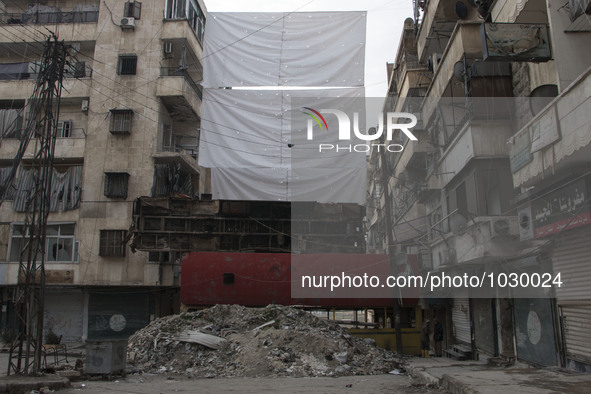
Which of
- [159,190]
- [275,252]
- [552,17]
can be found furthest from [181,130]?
[552,17]

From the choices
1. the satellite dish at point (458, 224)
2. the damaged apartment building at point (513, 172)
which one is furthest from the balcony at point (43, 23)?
the satellite dish at point (458, 224)

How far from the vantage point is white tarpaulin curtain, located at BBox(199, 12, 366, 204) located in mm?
22078

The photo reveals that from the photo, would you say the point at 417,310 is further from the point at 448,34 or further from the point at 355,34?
the point at 355,34

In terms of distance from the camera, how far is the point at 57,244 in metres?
24.4

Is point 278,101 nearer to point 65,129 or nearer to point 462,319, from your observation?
point 65,129

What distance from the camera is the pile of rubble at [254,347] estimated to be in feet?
43.0

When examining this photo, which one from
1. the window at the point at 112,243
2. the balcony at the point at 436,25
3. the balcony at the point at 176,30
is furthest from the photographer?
the balcony at the point at 176,30

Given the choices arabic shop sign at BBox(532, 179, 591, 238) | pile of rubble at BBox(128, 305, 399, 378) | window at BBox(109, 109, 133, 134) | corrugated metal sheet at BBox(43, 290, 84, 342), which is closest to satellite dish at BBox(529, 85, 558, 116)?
arabic shop sign at BBox(532, 179, 591, 238)

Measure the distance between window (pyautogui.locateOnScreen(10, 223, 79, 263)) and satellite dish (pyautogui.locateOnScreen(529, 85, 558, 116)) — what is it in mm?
21152

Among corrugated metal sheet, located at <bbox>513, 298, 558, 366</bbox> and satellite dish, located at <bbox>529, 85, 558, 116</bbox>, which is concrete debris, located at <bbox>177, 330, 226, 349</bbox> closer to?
corrugated metal sheet, located at <bbox>513, 298, 558, 366</bbox>

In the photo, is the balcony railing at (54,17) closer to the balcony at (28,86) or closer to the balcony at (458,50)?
the balcony at (28,86)

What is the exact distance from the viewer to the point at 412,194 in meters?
24.6

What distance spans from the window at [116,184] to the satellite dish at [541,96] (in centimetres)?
1884

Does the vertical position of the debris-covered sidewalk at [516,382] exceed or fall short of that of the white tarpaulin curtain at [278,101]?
it falls short
